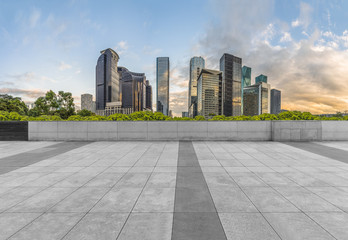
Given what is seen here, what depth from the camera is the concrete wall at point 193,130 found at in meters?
12.2

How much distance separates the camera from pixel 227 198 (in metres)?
4.02

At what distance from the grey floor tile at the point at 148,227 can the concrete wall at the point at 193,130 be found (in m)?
9.39

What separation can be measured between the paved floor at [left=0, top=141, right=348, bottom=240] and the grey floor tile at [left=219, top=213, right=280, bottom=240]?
0.02 metres

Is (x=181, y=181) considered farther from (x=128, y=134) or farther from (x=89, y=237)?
(x=128, y=134)

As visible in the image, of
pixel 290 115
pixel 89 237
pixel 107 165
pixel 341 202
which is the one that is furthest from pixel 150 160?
pixel 290 115

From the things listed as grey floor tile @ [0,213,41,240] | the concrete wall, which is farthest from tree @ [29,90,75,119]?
grey floor tile @ [0,213,41,240]

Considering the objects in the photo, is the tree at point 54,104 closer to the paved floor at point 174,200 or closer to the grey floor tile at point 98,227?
the paved floor at point 174,200

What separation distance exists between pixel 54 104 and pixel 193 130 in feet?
163

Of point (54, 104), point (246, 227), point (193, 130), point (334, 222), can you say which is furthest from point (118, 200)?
point (54, 104)

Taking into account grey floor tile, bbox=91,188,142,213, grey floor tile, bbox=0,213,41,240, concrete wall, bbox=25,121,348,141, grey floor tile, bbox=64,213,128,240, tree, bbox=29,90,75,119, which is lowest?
grey floor tile, bbox=0,213,41,240

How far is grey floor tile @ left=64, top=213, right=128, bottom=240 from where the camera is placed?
2771mm

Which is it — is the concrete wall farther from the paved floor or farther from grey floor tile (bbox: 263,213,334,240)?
grey floor tile (bbox: 263,213,334,240)

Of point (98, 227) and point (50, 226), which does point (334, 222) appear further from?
point (50, 226)

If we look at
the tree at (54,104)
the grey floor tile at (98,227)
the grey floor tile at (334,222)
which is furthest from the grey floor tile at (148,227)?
the tree at (54,104)
